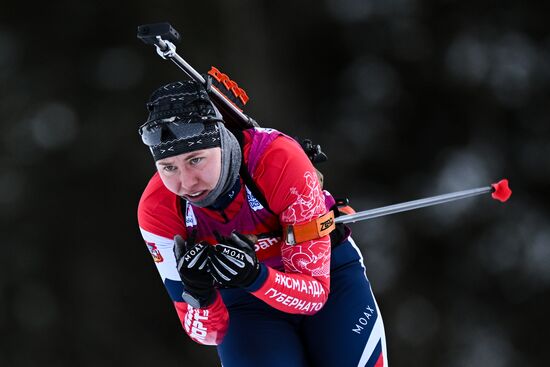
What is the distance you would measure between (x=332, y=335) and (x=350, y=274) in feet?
0.83

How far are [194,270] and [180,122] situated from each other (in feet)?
1.42

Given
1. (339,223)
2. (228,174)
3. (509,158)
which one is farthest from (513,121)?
(228,174)

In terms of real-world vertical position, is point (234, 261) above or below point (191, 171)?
below

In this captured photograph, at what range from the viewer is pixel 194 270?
2.91 metres

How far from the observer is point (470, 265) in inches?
314

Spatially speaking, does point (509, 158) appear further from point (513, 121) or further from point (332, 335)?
point (332, 335)

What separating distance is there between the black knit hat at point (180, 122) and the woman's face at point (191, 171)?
0.06 ft

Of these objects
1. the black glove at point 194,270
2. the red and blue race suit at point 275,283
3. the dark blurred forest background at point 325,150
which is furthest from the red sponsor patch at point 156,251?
the dark blurred forest background at point 325,150

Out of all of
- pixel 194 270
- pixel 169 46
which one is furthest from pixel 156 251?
pixel 169 46

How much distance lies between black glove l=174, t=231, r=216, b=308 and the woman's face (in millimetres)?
156

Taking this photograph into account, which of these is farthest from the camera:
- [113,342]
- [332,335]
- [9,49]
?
[9,49]

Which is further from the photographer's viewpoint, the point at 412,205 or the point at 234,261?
the point at 412,205

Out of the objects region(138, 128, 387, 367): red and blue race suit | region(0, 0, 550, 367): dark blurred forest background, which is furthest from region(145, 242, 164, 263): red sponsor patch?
region(0, 0, 550, 367): dark blurred forest background

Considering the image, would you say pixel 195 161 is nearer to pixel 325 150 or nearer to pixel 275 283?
pixel 275 283
